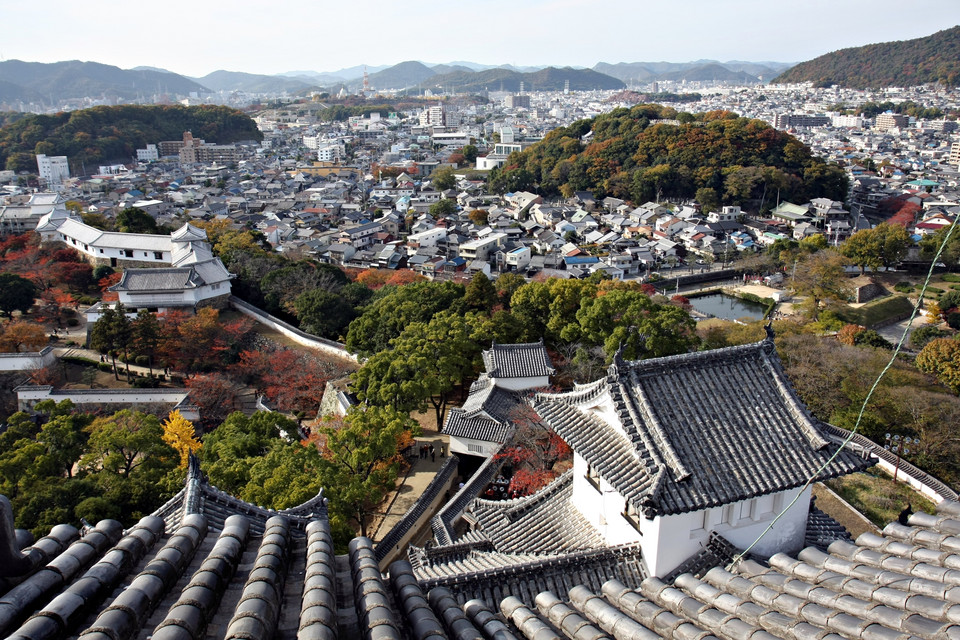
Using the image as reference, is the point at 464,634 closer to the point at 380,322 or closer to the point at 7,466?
the point at 7,466

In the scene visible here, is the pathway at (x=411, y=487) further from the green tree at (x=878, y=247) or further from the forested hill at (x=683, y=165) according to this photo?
the forested hill at (x=683, y=165)

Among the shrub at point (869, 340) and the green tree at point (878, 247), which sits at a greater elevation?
the green tree at point (878, 247)

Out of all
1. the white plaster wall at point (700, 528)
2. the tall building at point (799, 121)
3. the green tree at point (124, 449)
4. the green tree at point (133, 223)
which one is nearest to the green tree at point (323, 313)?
the green tree at point (124, 449)

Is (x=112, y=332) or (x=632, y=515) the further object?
(x=112, y=332)

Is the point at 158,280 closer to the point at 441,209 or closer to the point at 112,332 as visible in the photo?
the point at 112,332

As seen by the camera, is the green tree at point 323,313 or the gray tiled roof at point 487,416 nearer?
the gray tiled roof at point 487,416

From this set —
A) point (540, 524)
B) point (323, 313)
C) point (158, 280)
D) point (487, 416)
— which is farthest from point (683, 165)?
point (540, 524)

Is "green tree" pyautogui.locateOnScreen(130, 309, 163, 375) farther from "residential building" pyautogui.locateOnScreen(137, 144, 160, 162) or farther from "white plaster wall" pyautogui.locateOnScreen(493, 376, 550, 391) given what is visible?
"residential building" pyautogui.locateOnScreen(137, 144, 160, 162)
